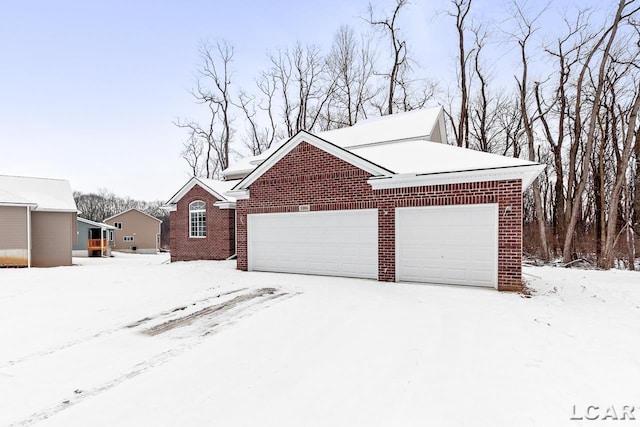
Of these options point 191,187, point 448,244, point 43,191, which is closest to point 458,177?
point 448,244

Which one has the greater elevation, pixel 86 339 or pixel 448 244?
pixel 448 244

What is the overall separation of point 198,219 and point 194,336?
1319 cm

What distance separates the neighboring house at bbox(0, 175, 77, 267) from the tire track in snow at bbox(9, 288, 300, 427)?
16.3 metres

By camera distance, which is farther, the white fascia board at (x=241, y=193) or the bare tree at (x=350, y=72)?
the bare tree at (x=350, y=72)

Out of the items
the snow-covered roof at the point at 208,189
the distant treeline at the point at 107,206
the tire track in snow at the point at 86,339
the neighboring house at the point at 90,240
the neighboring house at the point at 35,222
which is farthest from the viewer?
the distant treeline at the point at 107,206

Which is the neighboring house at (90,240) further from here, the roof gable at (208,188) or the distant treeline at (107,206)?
the distant treeline at (107,206)

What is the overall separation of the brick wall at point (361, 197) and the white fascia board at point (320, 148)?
14 centimetres

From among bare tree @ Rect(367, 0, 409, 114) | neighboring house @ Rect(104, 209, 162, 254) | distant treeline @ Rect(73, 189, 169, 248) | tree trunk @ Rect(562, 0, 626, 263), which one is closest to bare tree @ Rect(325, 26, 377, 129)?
bare tree @ Rect(367, 0, 409, 114)

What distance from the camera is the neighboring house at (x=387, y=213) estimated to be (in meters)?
7.96

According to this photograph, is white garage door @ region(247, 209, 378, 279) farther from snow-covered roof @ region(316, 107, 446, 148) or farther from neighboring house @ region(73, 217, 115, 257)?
neighboring house @ region(73, 217, 115, 257)

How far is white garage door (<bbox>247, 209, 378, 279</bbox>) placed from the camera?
9.62 meters

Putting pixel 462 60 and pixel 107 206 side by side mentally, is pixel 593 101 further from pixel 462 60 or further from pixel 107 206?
pixel 107 206

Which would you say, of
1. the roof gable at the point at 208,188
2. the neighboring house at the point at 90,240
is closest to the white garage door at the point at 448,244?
the roof gable at the point at 208,188

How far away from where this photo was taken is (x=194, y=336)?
188 inches
